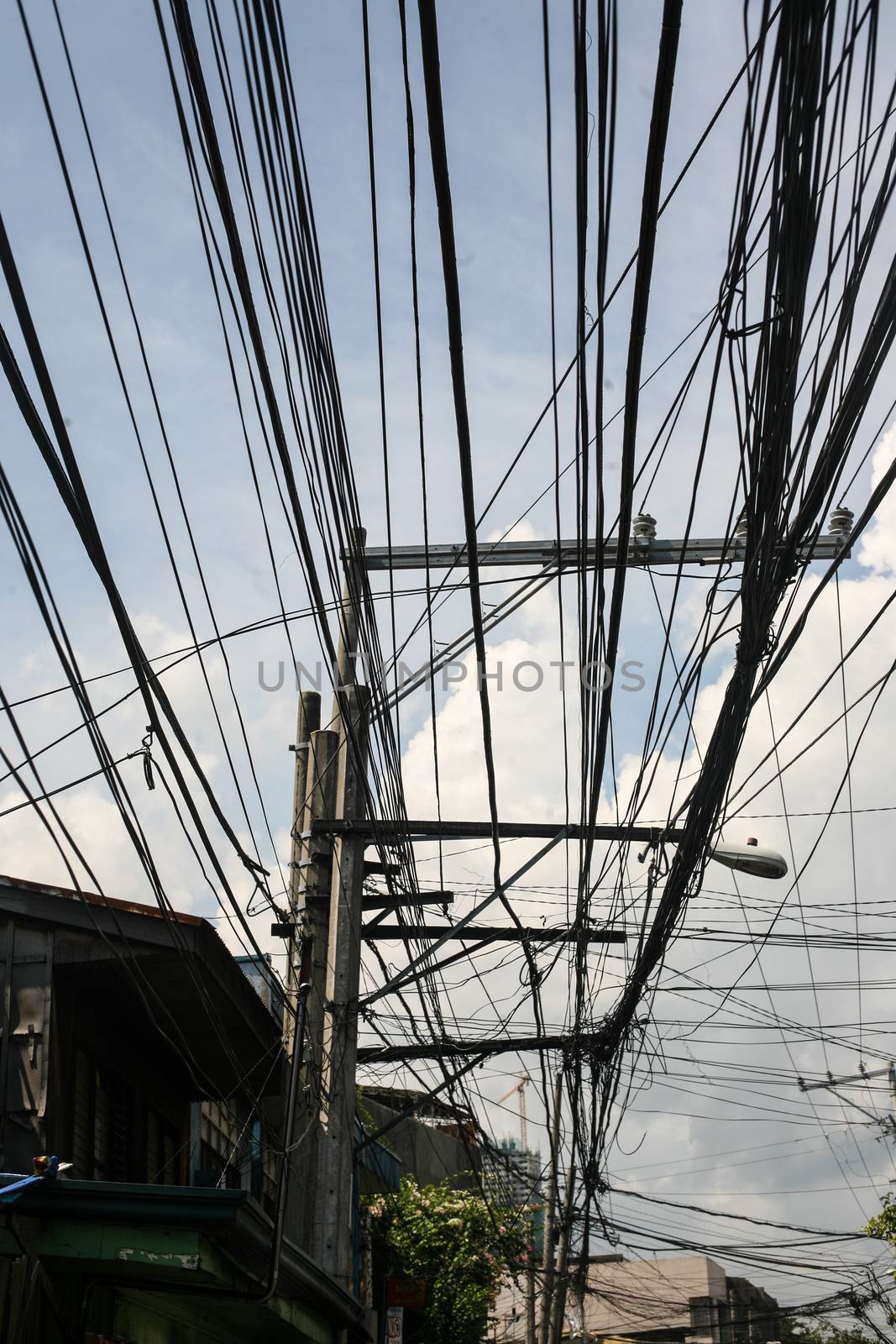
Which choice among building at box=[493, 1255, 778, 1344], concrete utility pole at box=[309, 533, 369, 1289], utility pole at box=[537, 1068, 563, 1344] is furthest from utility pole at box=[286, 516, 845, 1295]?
building at box=[493, 1255, 778, 1344]

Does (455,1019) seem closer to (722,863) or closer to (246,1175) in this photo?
(246,1175)

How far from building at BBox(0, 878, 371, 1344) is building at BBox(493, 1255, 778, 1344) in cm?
3055

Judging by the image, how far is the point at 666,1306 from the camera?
3878cm

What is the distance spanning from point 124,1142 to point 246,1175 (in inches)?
196

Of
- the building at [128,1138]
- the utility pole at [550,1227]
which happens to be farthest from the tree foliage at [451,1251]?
the building at [128,1138]

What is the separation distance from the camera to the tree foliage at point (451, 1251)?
17812 millimetres

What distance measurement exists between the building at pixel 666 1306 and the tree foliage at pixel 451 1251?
21825mm

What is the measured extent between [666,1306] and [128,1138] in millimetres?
33216

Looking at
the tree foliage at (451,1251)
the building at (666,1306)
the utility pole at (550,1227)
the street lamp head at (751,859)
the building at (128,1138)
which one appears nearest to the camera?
the building at (128,1138)

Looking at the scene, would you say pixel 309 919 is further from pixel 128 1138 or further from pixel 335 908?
pixel 128 1138

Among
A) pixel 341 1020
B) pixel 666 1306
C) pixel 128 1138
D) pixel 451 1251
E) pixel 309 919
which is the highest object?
pixel 309 919

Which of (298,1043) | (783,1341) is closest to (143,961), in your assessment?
(298,1043)

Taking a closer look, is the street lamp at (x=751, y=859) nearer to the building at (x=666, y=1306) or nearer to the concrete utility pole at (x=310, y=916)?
the concrete utility pole at (x=310, y=916)

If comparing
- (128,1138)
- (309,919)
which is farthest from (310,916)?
(128,1138)
